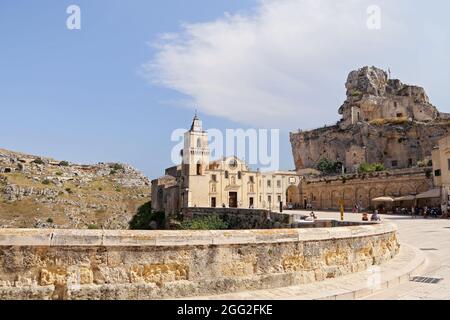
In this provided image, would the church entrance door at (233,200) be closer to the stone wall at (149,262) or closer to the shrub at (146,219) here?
the shrub at (146,219)

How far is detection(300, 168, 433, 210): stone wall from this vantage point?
39.0 m

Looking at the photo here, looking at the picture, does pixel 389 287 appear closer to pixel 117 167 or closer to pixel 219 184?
pixel 219 184

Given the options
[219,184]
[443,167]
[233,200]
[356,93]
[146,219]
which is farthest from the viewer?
[356,93]

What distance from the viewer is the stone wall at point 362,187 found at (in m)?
39.0

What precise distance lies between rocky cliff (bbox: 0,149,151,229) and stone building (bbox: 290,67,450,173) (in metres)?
39.9

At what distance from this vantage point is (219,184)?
5319 centimetres

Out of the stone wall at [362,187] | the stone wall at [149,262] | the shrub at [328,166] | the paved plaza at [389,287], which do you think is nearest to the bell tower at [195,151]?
the stone wall at [362,187]

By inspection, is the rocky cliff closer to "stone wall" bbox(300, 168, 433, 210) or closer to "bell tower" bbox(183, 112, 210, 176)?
"bell tower" bbox(183, 112, 210, 176)

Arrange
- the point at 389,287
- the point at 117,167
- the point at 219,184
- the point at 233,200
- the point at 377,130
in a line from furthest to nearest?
1. the point at 117,167
2. the point at 377,130
3. the point at 233,200
4. the point at 219,184
5. the point at 389,287

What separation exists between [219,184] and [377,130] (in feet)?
107

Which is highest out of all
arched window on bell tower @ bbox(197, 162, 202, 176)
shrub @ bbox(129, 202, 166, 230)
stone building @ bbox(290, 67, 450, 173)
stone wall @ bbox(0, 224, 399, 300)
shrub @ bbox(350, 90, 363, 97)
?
shrub @ bbox(350, 90, 363, 97)

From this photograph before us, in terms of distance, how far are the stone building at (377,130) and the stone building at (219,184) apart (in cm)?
1565

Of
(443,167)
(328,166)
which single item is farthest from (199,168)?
(328,166)

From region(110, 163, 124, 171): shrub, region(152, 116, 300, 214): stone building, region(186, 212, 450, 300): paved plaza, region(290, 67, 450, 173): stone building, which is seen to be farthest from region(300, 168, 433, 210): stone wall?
region(110, 163, 124, 171): shrub
